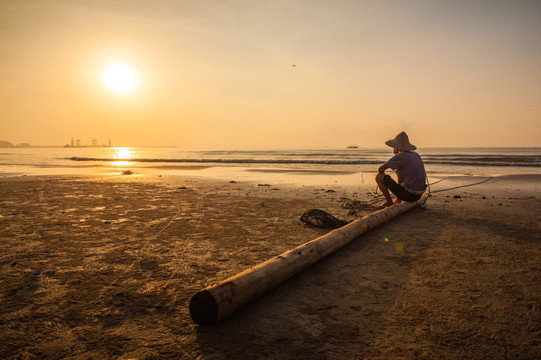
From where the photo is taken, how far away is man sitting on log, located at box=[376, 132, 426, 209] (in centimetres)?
768

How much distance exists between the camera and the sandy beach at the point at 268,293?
2426 mm

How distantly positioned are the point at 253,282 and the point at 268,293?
0.41 meters

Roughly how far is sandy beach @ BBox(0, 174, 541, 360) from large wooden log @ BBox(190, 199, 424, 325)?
12cm

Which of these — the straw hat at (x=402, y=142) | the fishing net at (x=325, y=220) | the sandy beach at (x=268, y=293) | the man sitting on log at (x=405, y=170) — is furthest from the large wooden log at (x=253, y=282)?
the straw hat at (x=402, y=142)

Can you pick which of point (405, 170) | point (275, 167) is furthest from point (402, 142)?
point (275, 167)

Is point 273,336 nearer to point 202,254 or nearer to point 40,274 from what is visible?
point 202,254

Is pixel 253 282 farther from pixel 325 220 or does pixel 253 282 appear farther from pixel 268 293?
pixel 325 220

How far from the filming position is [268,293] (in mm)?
3348

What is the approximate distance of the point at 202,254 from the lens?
4625mm

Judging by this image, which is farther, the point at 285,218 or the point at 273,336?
the point at 285,218

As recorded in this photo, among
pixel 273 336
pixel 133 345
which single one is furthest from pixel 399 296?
pixel 133 345

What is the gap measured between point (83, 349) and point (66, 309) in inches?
31.1

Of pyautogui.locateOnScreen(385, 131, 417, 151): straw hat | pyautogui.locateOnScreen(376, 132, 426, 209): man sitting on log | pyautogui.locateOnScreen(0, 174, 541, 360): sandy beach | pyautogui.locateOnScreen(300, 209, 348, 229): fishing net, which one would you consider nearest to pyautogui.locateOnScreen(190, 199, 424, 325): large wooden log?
pyautogui.locateOnScreen(0, 174, 541, 360): sandy beach

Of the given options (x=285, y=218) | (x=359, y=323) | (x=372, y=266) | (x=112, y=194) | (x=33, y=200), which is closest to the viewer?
(x=359, y=323)
